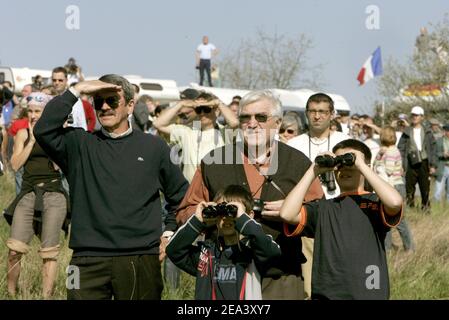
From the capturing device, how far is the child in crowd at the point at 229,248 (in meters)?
5.83

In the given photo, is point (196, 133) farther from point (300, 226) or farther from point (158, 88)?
point (158, 88)

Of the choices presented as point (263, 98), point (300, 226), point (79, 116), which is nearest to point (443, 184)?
point (79, 116)

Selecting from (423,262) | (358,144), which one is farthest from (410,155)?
(358,144)

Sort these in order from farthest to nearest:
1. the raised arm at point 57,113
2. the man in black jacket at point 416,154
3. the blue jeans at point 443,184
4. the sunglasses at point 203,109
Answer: the blue jeans at point 443,184
the man in black jacket at point 416,154
the sunglasses at point 203,109
the raised arm at point 57,113

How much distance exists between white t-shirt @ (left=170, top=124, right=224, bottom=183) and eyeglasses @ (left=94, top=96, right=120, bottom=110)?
3.76m

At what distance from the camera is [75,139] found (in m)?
6.52

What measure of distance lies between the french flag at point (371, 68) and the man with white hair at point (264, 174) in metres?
18.5

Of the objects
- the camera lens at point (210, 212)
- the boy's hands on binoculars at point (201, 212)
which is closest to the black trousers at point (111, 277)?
the boy's hands on binoculars at point (201, 212)

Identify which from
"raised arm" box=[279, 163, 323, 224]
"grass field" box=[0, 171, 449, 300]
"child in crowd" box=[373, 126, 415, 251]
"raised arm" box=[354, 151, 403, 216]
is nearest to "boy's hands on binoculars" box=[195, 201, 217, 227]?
"raised arm" box=[279, 163, 323, 224]

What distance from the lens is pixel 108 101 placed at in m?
6.50

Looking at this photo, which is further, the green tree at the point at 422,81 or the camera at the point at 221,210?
the green tree at the point at 422,81

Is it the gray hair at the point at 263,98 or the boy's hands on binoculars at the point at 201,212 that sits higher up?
the gray hair at the point at 263,98

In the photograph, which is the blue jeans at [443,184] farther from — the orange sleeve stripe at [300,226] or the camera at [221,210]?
the camera at [221,210]

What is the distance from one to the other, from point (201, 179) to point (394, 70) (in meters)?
22.7
